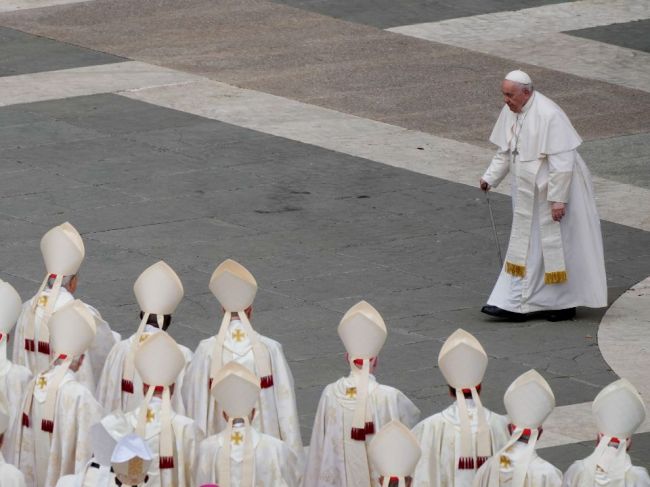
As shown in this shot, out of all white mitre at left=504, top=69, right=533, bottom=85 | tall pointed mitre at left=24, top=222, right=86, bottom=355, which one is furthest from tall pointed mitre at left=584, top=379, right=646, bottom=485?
white mitre at left=504, top=69, right=533, bottom=85

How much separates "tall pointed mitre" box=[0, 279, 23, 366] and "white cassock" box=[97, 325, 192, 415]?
0.60m

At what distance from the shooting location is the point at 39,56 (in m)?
19.8

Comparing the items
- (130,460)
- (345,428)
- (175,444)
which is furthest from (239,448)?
(130,460)

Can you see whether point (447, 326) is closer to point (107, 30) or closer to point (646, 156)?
point (646, 156)

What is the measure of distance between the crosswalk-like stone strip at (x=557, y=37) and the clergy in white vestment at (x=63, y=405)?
453 inches

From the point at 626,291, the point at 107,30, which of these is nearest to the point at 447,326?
the point at 626,291

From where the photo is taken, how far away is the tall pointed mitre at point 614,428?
7.99 m

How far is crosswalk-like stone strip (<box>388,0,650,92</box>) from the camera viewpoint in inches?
787

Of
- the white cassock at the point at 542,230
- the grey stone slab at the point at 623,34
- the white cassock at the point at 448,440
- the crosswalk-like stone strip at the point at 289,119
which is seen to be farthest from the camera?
the grey stone slab at the point at 623,34

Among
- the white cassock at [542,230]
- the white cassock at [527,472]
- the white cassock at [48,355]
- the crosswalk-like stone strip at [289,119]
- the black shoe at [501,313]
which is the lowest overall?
the white cassock at [527,472]

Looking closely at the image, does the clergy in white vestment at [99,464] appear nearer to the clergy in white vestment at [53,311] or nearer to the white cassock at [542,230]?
the clergy in white vestment at [53,311]

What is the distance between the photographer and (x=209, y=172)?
52.4 ft

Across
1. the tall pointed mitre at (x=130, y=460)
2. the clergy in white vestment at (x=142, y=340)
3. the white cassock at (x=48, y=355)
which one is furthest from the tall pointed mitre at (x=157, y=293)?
the tall pointed mitre at (x=130, y=460)

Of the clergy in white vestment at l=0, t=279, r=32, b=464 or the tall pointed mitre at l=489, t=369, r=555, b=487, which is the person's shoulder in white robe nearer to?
the tall pointed mitre at l=489, t=369, r=555, b=487
